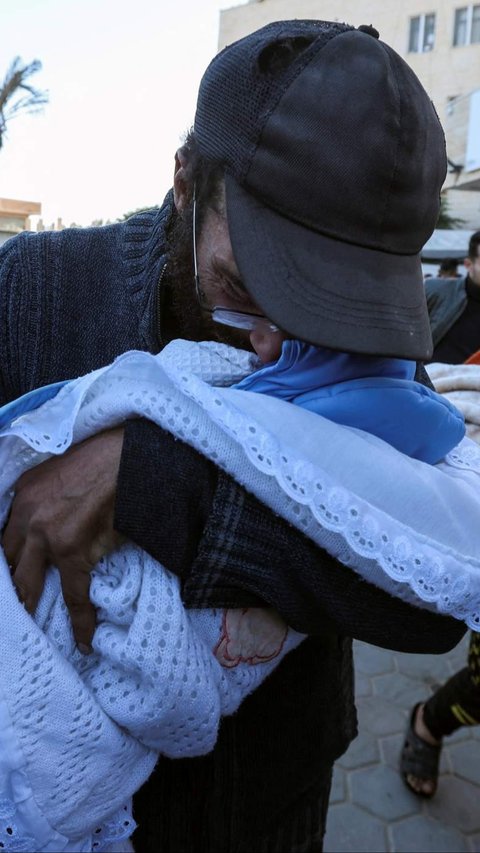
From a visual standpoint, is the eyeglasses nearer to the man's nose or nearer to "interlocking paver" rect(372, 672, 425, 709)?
the man's nose

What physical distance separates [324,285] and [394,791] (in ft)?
9.64

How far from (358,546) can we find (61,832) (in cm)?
55

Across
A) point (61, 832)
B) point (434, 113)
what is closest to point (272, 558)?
point (61, 832)

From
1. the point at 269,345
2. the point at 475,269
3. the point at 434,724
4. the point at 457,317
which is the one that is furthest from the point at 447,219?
the point at 269,345

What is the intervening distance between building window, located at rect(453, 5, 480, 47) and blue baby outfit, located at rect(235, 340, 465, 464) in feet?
95.6

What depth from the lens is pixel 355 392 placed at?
0.99m

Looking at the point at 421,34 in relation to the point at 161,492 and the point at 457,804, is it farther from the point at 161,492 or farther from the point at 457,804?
the point at 161,492

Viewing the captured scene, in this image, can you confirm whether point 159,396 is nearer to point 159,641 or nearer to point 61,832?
point 159,641

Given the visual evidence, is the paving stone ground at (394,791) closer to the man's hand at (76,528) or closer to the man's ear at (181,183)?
the man's hand at (76,528)

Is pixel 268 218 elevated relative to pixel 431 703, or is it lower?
elevated

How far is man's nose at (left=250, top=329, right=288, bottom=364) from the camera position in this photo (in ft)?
3.62

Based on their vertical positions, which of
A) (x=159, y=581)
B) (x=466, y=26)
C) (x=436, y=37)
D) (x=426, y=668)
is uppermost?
(x=466, y=26)

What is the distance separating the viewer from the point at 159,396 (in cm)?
92

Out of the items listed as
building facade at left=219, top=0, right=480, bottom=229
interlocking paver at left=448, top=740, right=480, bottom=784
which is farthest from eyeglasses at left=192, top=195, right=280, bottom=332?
building facade at left=219, top=0, right=480, bottom=229
